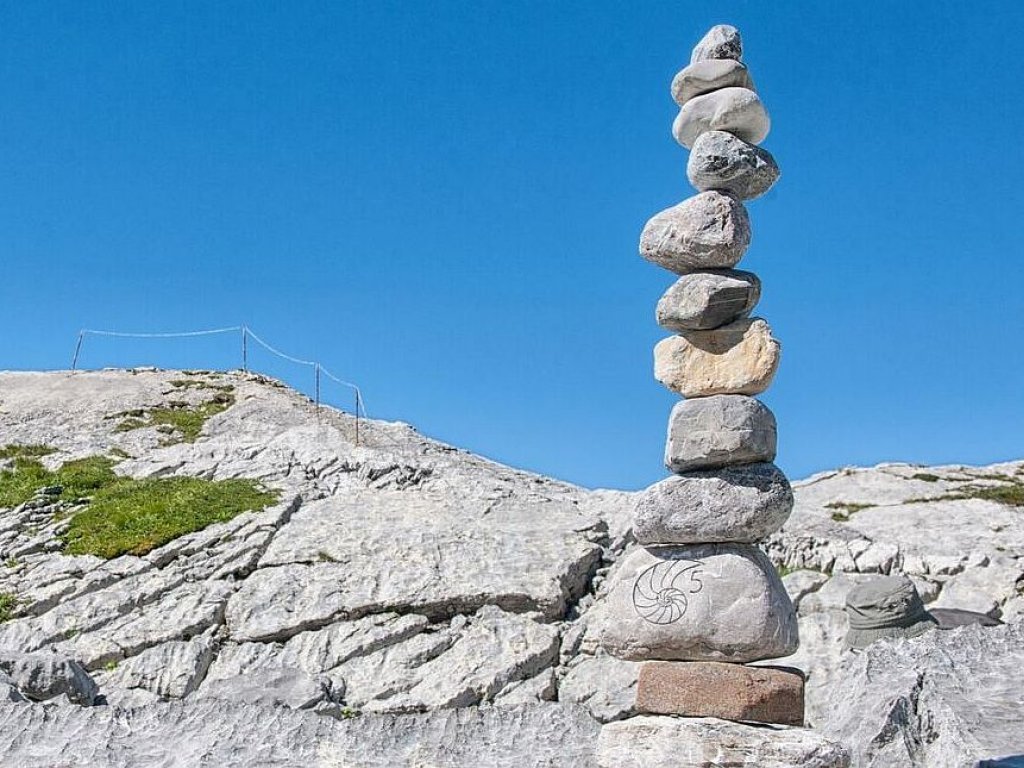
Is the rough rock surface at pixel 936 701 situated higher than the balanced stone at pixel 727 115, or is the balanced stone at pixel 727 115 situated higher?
the balanced stone at pixel 727 115

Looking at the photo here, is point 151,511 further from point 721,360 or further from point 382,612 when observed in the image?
point 721,360

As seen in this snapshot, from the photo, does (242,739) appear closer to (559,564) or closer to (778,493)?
(778,493)

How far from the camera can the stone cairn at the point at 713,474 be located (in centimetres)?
866

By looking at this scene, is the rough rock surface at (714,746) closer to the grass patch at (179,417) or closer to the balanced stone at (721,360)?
the balanced stone at (721,360)

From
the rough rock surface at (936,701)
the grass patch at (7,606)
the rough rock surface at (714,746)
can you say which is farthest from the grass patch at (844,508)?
the rough rock surface at (714,746)

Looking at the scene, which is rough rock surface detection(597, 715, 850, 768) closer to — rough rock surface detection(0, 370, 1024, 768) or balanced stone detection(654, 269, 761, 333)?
rough rock surface detection(0, 370, 1024, 768)

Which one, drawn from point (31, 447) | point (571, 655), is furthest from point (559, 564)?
point (31, 447)

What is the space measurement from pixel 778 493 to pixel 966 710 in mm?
3635

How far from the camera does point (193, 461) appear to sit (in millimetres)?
27359

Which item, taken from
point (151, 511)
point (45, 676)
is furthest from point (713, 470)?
point (151, 511)

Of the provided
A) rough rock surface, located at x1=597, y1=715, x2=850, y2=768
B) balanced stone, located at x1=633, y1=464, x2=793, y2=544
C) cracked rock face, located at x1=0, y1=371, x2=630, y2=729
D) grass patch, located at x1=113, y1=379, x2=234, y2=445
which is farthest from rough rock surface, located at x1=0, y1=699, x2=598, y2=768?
grass patch, located at x1=113, y1=379, x2=234, y2=445

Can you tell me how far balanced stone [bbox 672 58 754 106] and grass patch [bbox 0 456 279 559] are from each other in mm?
15496

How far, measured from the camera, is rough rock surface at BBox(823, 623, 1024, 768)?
994 cm

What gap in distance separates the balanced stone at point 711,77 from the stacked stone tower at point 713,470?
0.01 m
